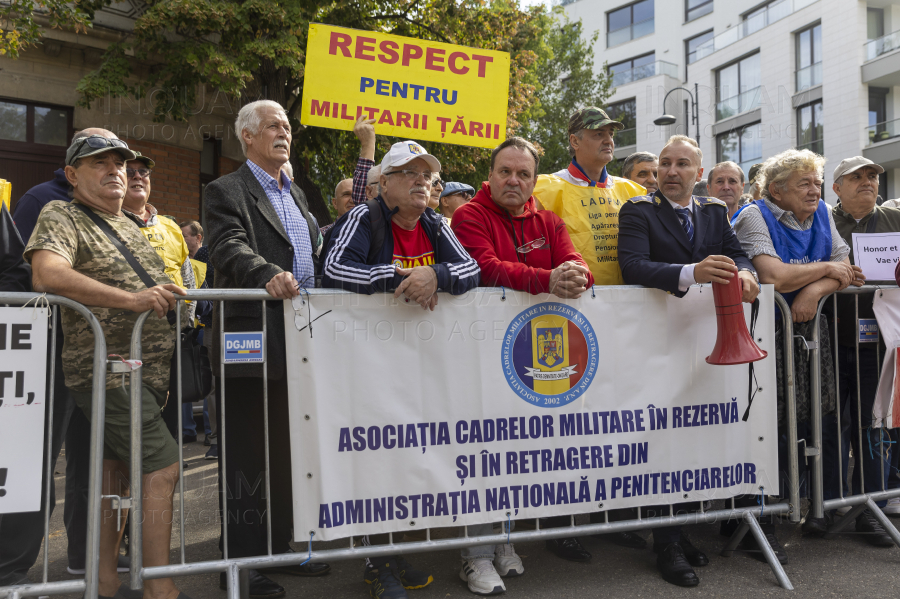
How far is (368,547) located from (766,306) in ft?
8.31

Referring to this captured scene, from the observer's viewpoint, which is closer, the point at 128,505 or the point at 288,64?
the point at 128,505

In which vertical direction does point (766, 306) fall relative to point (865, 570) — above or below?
above

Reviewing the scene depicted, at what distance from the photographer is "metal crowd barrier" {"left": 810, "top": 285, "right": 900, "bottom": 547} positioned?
3916 millimetres

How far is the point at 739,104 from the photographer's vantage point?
2900cm

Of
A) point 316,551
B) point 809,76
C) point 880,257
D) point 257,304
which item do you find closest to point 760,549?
point 880,257

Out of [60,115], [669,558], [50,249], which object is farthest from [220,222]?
[60,115]

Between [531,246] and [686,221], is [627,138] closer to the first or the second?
[686,221]

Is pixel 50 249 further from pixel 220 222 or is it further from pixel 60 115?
pixel 60 115

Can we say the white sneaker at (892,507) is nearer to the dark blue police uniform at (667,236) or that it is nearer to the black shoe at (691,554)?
the black shoe at (691,554)

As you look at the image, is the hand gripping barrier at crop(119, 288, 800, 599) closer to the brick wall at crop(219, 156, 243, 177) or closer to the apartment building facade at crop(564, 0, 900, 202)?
the brick wall at crop(219, 156, 243, 177)

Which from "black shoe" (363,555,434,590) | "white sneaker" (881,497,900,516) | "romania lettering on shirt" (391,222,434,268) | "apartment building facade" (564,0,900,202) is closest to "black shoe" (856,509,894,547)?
"white sneaker" (881,497,900,516)

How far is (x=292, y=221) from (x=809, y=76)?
27.5 metres

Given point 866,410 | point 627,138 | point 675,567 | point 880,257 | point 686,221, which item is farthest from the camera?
point 627,138

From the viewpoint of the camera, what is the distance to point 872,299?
4.29m
